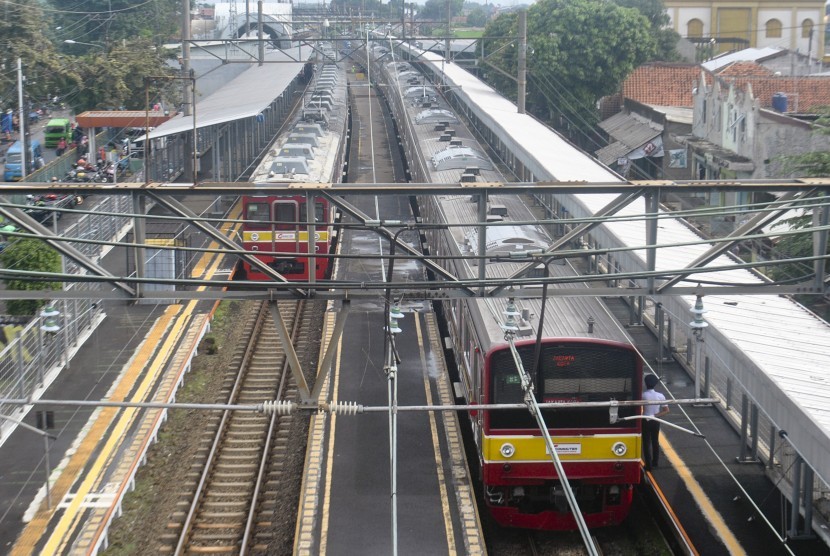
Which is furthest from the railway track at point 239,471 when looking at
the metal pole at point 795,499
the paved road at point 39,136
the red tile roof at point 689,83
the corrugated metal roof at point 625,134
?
the red tile roof at point 689,83

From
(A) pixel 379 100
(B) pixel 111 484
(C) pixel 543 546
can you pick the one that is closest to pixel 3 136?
(A) pixel 379 100

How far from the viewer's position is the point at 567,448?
880 cm

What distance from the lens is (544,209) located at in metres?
16.1

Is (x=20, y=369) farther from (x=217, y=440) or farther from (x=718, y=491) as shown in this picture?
(x=718, y=491)

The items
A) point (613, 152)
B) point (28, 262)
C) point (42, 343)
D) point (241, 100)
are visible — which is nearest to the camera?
point (42, 343)

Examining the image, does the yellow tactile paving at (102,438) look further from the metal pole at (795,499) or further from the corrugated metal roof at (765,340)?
the metal pole at (795,499)

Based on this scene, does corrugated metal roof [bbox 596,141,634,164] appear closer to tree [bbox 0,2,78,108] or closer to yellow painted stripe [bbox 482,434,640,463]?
tree [bbox 0,2,78,108]

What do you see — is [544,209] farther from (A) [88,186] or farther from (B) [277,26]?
(B) [277,26]

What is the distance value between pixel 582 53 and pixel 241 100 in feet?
38.8

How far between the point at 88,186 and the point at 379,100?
1628 inches

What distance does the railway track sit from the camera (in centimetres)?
932

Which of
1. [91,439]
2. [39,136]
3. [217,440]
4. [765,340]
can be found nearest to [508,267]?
[765,340]

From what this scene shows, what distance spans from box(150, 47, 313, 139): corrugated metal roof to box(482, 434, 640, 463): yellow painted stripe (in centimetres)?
1161

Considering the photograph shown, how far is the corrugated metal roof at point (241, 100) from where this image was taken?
19766 millimetres
